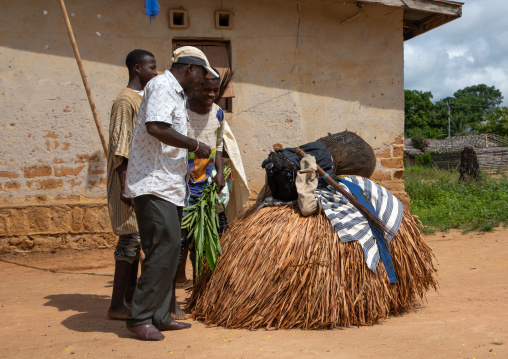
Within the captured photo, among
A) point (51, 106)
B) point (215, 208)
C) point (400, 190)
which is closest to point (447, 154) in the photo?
point (400, 190)

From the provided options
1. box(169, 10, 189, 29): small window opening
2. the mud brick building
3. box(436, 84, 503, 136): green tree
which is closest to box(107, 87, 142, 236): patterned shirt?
the mud brick building

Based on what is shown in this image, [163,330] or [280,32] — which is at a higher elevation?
[280,32]

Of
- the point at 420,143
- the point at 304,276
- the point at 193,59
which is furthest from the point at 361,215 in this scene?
the point at 420,143

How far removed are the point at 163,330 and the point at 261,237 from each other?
2.84ft

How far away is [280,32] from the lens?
25.0 feet

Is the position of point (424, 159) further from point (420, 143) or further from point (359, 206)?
point (359, 206)

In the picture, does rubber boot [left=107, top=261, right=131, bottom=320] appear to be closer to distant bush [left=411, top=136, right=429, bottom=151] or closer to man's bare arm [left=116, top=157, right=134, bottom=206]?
man's bare arm [left=116, top=157, right=134, bottom=206]

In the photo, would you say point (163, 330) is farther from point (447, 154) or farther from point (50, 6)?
point (447, 154)

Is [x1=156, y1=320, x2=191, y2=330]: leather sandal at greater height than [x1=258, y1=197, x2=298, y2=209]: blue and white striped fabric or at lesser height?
lesser

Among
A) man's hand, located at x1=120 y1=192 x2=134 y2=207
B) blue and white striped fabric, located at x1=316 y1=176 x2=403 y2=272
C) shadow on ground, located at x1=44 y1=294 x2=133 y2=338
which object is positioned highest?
man's hand, located at x1=120 y1=192 x2=134 y2=207

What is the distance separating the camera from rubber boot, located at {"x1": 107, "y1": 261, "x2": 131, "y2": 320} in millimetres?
3750

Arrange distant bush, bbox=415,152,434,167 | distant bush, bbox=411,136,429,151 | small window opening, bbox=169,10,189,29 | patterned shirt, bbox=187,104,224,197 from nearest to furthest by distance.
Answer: patterned shirt, bbox=187,104,224,197 → small window opening, bbox=169,10,189,29 → distant bush, bbox=415,152,434,167 → distant bush, bbox=411,136,429,151

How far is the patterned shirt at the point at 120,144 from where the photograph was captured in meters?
3.67

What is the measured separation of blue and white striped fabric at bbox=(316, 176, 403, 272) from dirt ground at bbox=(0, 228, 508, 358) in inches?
20.3
